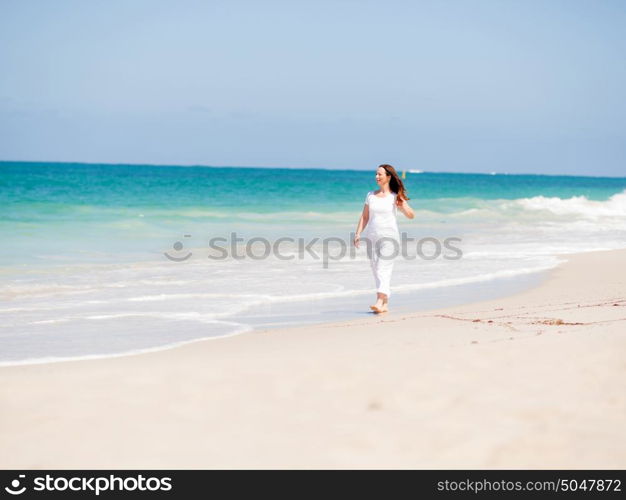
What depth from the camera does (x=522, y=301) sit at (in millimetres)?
9531

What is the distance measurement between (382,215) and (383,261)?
1.80ft

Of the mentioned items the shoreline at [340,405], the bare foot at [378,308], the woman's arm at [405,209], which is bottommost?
the shoreline at [340,405]

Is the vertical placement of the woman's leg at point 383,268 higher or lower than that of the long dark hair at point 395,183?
lower

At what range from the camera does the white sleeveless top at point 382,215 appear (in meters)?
9.03

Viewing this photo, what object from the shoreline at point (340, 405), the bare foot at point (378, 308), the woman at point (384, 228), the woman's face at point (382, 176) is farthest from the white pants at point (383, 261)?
the shoreline at point (340, 405)

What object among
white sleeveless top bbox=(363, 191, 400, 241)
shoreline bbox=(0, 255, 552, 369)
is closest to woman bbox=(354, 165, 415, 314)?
white sleeveless top bbox=(363, 191, 400, 241)

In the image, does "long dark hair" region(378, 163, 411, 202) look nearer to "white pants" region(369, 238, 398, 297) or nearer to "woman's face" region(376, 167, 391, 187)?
"woman's face" region(376, 167, 391, 187)

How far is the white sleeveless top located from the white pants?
0.31 ft

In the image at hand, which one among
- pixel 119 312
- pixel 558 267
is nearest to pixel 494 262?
pixel 558 267

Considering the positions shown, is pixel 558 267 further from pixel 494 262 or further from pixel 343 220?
pixel 343 220

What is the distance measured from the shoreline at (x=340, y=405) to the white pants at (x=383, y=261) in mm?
2451

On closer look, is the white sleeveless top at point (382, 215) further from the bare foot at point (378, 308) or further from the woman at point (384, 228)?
the bare foot at point (378, 308)
